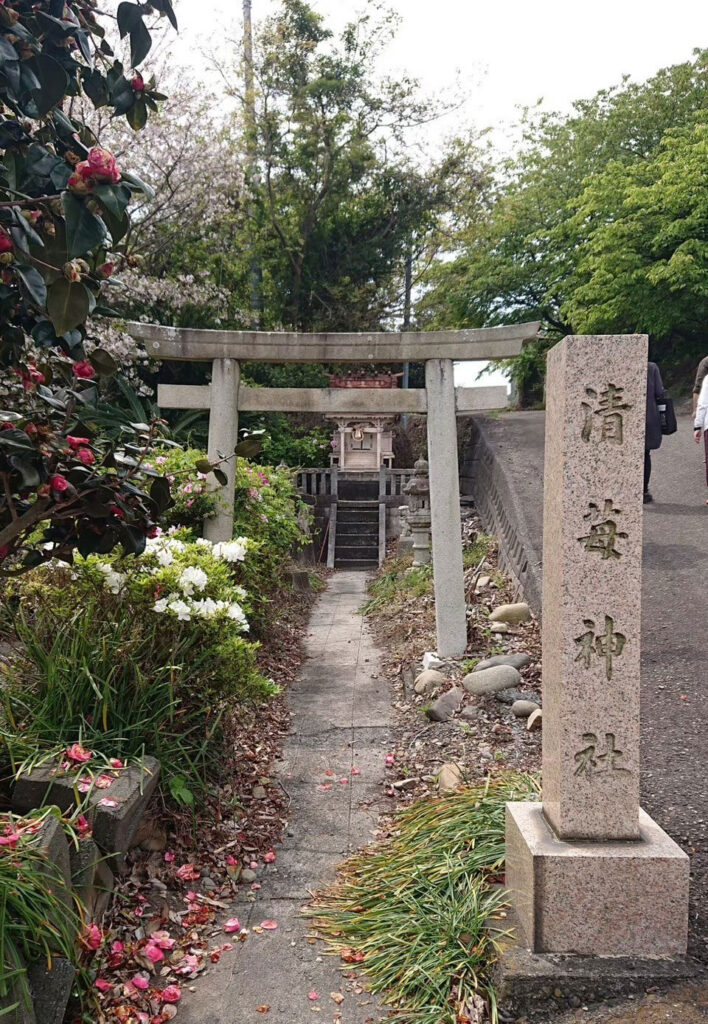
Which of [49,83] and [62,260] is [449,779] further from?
[49,83]

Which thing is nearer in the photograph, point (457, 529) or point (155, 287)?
point (457, 529)

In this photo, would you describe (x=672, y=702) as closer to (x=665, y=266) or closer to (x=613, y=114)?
(x=665, y=266)

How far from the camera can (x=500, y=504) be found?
9.67 m

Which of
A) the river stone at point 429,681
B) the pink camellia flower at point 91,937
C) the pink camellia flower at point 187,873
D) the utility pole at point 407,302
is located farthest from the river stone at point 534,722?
the utility pole at point 407,302

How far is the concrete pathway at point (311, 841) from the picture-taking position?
2754 mm

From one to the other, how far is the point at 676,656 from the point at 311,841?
2.76 meters

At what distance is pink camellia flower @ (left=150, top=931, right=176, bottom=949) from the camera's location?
9.73 ft

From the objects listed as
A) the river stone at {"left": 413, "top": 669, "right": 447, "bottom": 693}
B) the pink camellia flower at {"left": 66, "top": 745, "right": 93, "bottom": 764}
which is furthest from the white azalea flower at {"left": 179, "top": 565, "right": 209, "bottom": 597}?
the river stone at {"left": 413, "top": 669, "right": 447, "bottom": 693}

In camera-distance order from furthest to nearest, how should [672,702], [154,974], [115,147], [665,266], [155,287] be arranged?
[665,266] → [155,287] → [115,147] → [672,702] → [154,974]

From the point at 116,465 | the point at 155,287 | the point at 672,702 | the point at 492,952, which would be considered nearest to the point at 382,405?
the point at 672,702

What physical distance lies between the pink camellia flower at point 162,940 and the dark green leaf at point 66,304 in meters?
2.50

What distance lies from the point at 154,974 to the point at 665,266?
1369cm

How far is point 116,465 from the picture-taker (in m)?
2.59

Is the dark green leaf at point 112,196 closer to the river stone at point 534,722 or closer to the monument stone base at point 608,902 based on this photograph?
the monument stone base at point 608,902
